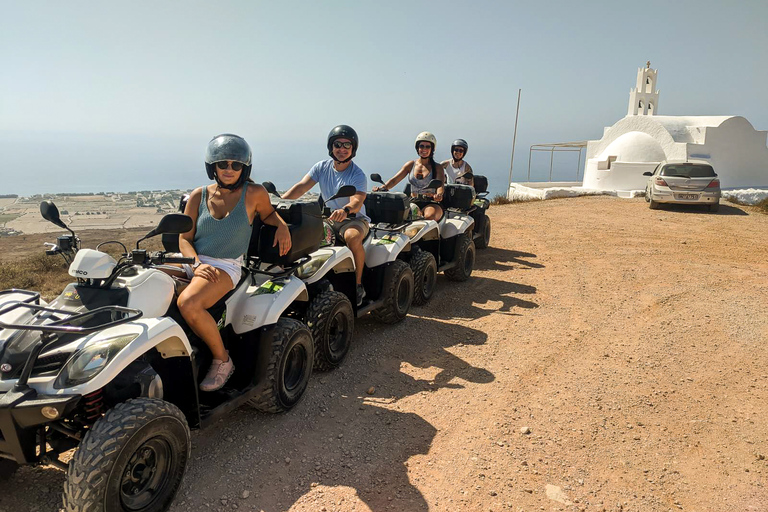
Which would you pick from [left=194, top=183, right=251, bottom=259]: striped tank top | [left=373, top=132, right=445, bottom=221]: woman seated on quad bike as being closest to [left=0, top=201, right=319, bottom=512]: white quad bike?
[left=194, top=183, right=251, bottom=259]: striped tank top

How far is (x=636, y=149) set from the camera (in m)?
30.5

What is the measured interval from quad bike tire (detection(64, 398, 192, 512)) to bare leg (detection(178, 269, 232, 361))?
64 cm

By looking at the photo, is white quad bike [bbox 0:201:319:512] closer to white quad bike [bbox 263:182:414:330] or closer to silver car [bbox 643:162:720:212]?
white quad bike [bbox 263:182:414:330]

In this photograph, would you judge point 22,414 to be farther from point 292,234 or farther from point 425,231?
point 425,231

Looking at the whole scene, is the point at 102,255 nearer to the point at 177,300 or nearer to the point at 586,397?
the point at 177,300

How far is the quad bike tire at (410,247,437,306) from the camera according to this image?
6.75 metres

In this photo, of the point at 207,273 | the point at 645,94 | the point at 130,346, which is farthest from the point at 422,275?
the point at 645,94

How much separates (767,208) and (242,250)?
19.3 m

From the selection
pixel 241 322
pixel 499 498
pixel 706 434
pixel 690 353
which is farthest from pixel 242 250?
pixel 690 353

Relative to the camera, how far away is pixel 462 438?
3.82m

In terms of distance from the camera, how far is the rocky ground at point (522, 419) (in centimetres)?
320

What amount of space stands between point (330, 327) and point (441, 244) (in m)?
3.64

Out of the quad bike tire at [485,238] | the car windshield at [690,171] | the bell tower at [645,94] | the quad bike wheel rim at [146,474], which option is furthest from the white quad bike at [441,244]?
the bell tower at [645,94]

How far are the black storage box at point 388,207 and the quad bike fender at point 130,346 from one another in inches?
152
